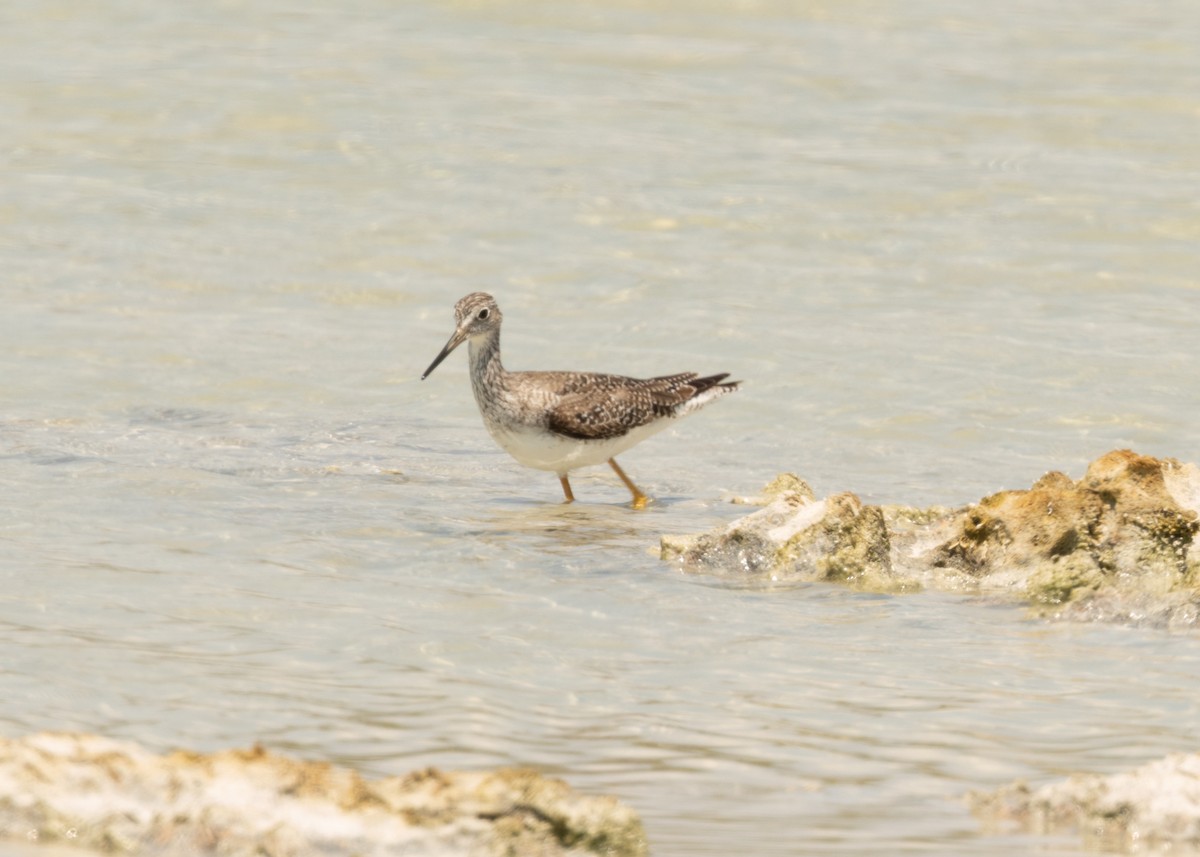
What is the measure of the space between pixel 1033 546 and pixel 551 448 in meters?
3.55

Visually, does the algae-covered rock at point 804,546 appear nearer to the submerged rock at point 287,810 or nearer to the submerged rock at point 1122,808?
the submerged rock at point 1122,808

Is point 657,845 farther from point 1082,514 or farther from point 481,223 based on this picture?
point 481,223

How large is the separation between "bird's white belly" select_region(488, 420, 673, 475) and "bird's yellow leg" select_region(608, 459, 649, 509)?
0.60 feet

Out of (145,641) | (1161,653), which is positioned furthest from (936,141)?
(145,641)

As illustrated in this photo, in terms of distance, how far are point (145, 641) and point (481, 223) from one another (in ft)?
34.5

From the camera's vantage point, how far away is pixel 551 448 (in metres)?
11.2

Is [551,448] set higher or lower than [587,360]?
lower

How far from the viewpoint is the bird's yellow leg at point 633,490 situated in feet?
37.0

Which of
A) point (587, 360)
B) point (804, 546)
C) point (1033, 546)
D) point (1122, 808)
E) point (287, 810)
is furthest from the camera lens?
point (587, 360)

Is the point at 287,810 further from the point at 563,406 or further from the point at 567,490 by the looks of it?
the point at 567,490

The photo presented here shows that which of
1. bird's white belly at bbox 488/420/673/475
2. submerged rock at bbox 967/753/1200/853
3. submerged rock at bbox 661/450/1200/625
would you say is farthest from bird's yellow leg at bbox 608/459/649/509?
submerged rock at bbox 967/753/1200/853

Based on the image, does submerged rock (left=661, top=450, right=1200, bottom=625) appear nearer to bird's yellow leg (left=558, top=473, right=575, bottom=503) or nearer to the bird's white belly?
the bird's white belly

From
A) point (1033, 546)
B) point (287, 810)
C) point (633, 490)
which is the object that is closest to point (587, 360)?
point (633, 490)

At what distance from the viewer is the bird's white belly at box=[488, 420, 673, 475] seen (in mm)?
11180
